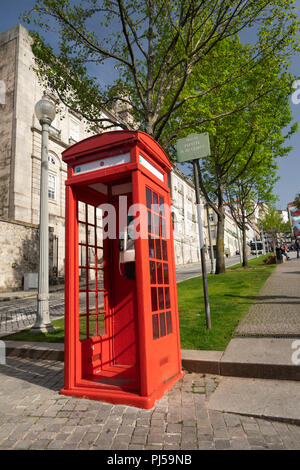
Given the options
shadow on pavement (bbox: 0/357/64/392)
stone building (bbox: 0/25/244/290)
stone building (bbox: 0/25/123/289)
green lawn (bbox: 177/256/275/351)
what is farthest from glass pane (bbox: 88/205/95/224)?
stone building (bbox: 0/25/123/289)

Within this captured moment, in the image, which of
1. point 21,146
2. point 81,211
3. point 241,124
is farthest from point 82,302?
point 21,146

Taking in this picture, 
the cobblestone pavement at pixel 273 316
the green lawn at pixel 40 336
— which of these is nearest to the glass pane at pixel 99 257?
the green lawn at pixel 40 336

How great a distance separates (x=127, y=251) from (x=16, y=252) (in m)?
15.7

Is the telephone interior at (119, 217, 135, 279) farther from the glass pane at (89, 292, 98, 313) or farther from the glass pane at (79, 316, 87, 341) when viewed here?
the glass pane at (79, 316, 87, 341)

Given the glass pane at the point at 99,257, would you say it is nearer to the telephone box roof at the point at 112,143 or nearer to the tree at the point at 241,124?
the telephone box roof at the point at 112,143

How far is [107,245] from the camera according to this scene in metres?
4.38

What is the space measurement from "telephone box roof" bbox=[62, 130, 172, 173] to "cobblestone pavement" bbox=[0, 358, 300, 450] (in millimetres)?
2863

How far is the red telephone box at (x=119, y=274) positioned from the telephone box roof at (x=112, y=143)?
1 centimetres

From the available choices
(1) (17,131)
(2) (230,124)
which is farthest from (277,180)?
(1) (17,131)

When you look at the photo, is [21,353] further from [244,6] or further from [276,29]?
[276,29]

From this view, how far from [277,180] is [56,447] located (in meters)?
25.0

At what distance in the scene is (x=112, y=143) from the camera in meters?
3.45

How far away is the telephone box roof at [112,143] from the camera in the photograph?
3.38 m

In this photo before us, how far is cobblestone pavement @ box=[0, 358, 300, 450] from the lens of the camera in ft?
7.80
